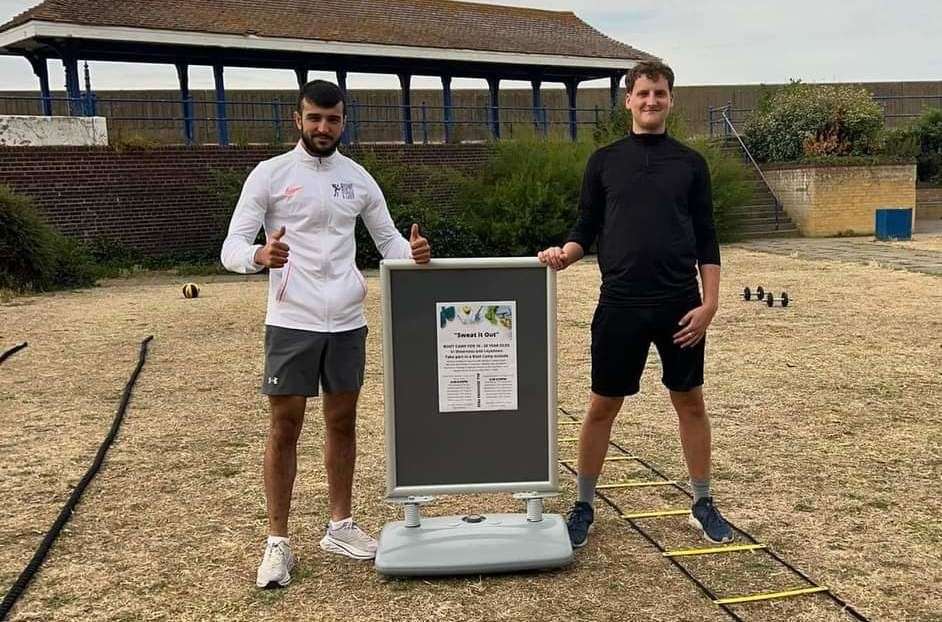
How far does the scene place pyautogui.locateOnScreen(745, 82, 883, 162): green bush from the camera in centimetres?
2367

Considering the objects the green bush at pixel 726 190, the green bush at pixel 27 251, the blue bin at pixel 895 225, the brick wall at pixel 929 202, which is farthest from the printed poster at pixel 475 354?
the brick wall at pixel 929 202

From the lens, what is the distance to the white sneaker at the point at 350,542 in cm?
349

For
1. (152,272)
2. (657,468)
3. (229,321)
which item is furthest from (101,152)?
(657,468)

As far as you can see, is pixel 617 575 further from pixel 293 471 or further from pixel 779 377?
pixel 779 377

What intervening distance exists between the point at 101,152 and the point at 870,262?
14017 mm

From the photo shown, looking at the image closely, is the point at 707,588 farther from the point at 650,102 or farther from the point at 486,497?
the point at 650,102

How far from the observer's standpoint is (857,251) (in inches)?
692

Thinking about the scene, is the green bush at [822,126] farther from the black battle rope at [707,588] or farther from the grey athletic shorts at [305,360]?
the grey athletic shorts at [305,360]

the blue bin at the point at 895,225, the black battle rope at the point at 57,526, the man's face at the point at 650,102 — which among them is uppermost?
the man's face at the point at 650,102

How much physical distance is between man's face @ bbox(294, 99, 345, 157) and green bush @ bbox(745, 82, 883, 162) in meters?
22.6

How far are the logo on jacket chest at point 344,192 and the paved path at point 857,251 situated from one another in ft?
39.9

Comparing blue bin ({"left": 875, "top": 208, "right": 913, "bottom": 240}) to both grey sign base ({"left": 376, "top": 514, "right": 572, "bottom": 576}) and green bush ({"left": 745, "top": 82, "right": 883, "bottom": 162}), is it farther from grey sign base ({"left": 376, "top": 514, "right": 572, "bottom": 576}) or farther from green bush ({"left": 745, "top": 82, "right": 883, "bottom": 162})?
grey sign base ({"left": 376, "top": 514, "right": 572, "bottom": 576})

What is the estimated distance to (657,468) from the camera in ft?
15.3

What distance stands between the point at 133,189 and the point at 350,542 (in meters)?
15.5
